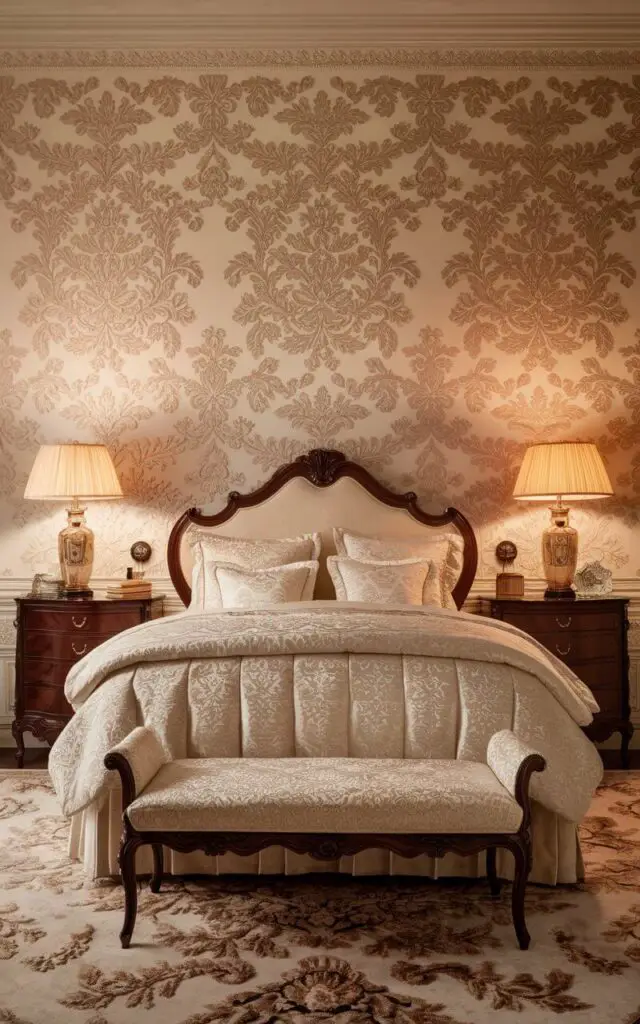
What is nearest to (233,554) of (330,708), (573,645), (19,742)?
(19,742)

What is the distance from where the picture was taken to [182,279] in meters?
5.30

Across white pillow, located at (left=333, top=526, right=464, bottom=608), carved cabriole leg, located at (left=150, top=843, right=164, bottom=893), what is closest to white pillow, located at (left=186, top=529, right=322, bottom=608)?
white pillow, located at (left=333, top=526, right=464, bottom=608)

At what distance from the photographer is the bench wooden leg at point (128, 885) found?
2.52 meters

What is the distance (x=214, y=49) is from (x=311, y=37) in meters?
0.53

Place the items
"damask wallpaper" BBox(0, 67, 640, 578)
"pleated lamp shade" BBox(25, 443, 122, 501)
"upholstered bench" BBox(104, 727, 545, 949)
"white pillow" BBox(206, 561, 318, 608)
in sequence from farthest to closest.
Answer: "damask wallpaper" BBox(0, 67, 640, 578), "pleated lamp shade" BBox(25, 443, 122, 501), "white pillow" BBox(206, 561, 318, 608), "upholstered bench" BBox(104, 727, 545, 949)

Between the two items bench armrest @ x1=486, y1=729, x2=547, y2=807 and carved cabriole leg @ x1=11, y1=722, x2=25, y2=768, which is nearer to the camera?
bench armrest @ x1=486, y1=729, x2=547, y2=807

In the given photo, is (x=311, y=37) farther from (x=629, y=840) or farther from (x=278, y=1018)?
(x=278, y=1018)

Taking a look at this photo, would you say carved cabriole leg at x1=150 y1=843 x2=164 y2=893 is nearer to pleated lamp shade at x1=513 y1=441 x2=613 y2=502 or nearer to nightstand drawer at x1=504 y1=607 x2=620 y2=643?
nightstand drawer at x1=504 y1=607 x2=620 y2=643

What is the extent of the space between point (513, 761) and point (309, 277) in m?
3.34

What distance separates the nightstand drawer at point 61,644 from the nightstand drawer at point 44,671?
1.0 inches

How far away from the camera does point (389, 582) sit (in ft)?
15.0

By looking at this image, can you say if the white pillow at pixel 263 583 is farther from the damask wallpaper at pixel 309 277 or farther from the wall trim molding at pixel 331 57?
the wall trim molding at pixel 331 57

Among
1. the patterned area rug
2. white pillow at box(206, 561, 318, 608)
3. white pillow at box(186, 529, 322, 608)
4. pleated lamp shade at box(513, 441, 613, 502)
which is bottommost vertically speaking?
the patterned area rug

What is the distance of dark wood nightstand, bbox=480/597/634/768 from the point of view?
473 centimetres
